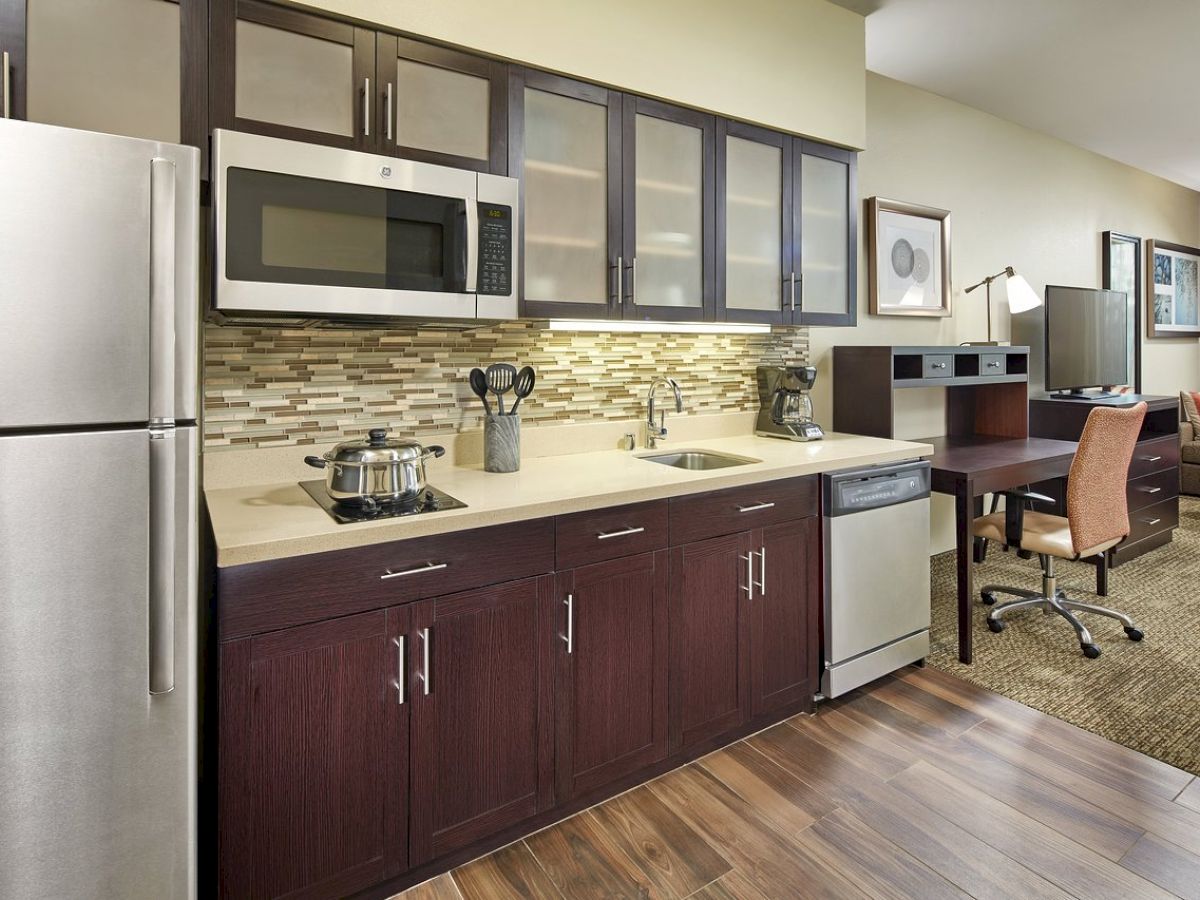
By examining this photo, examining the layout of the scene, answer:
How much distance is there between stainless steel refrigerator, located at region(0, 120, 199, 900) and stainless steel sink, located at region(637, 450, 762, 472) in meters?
1.66

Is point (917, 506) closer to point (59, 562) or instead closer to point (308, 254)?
point (308, 254)

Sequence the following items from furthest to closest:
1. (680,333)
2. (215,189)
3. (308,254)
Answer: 1. (680,333)
2. (308,254)
3. (215,189)

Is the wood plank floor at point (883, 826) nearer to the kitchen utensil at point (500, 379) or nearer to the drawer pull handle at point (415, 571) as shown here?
the drawer pull handle at point (415, 571)

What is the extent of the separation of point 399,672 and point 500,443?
839 mm

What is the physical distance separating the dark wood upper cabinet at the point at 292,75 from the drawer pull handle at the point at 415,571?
110 centimetres

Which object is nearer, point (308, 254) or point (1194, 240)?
point (308, 254)

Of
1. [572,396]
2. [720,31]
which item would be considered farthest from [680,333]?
[720,31]

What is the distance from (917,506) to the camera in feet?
8.83

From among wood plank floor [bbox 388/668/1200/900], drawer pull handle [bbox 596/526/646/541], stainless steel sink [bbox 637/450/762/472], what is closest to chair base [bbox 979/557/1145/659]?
wood plank floor [bbox 388/668/1200/900]

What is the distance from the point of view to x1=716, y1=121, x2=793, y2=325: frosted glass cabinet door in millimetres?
2594

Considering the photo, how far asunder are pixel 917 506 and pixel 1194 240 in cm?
623

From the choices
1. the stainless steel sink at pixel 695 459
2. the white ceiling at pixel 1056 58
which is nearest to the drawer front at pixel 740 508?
the stainless steel sink at pixel 695 459

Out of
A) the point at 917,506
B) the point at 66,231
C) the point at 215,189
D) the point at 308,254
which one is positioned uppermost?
the point at 215,189

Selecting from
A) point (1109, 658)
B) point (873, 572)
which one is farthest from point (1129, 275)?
point (873, 572)
